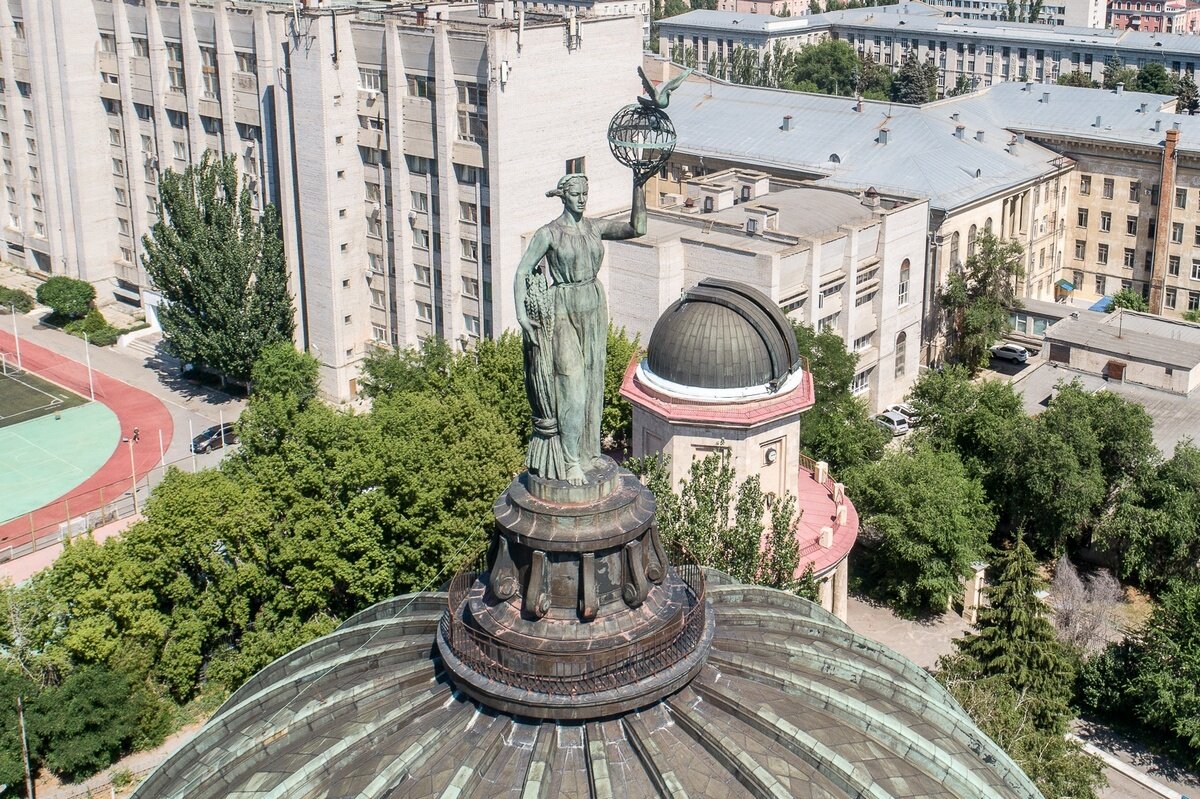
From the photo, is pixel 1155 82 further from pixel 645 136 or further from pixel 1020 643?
pixel 645 136

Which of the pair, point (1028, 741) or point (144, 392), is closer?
point (1028, 741)

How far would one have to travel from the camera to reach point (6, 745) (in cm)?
4762

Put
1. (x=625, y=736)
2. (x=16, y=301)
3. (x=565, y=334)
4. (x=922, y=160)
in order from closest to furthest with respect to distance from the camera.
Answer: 1. (x=625, y=736)
2. (x=565, y=334)
3. (x=922, y=160)
4. (x=16, y=301)

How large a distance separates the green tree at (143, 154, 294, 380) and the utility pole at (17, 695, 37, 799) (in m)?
35.7

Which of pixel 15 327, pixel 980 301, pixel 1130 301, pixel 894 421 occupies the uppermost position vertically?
pixel 980 301

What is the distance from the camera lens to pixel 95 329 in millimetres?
97438

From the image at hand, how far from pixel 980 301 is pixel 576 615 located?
7373 centimetres

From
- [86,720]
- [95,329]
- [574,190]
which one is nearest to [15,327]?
[95,329]

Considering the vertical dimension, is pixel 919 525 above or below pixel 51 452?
above

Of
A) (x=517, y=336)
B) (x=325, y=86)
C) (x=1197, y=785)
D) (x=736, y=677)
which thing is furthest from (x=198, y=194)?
(x=736, y=677)

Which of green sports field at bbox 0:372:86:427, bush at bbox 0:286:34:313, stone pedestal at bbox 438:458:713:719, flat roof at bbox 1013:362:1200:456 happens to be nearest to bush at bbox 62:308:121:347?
bush at bbox 0:286:34:313

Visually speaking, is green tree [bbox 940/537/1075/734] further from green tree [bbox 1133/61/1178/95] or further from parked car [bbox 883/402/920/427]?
green tree [bbox 1133/61/1178/95]

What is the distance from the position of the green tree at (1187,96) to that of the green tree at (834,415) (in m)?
75.8

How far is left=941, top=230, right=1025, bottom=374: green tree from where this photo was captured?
89.5 metres
